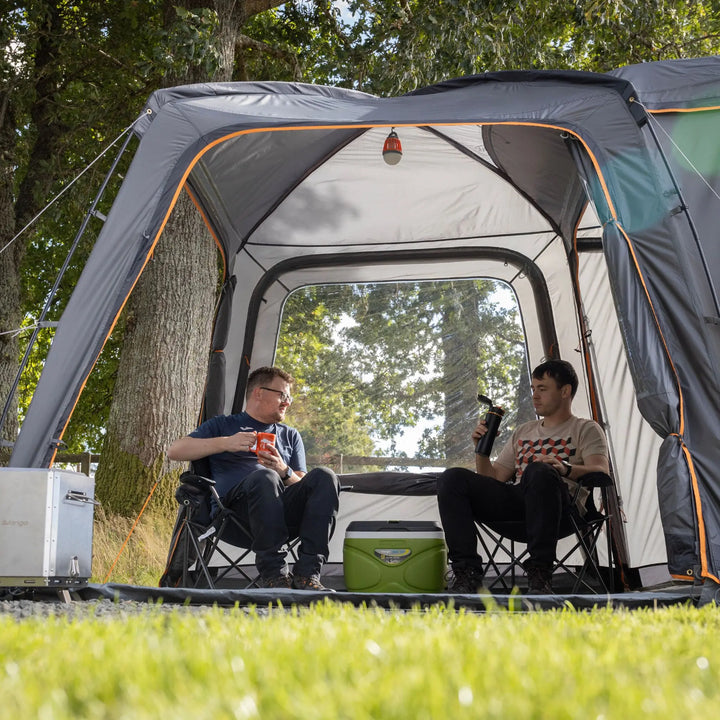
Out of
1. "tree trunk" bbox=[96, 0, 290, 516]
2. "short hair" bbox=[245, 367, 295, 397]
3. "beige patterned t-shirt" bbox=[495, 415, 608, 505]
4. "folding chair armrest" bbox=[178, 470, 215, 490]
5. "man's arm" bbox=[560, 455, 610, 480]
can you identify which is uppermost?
"tree trunk" bbox=[96, 0, 290, 516]

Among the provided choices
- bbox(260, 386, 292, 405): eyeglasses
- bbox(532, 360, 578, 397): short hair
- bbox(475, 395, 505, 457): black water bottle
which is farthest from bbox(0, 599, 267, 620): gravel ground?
bbox(532, 360, 578, 397): short hair

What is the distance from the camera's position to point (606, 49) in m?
7.19

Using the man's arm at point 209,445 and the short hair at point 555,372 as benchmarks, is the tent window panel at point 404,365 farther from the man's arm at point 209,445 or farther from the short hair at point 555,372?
the man's arm at point 209,445

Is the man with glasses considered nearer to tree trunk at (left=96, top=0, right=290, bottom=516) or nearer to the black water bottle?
the black water bottle

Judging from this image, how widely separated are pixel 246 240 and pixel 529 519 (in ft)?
6.89

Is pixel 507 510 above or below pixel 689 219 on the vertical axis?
below

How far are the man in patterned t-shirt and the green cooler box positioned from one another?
0.11 meters

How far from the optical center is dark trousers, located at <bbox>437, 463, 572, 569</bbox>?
3.28 m

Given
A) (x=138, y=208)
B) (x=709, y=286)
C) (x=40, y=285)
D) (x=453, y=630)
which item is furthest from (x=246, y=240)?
(x=40, y=285)

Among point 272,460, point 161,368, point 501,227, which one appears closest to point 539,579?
point 272,460

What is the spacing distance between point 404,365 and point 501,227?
842 mm

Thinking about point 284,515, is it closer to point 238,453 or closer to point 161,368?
point 238,453

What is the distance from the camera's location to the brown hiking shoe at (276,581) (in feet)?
10.3

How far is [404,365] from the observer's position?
4523 mm
